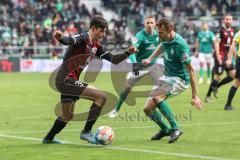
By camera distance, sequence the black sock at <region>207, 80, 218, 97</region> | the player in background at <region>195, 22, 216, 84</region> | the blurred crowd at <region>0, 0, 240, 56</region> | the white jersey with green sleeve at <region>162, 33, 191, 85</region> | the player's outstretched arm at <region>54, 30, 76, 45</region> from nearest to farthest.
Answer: the player's outstretched arm at <region>54, 30, 76, 45</region> → the white jersey with green sleeve at <region>162, 33, 191, 85</region> → the black sock at <region>207, 80, 218, 97</region> → the player in background at <region>195, 22, 216, 84</region> → the blurred crowd at <region>0, 0, 240, 56</region>

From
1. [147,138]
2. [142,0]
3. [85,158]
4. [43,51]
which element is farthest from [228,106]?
[142,0]

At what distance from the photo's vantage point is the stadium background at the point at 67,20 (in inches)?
1566

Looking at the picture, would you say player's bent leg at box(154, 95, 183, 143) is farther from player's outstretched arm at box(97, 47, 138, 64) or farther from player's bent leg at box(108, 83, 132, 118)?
player's bent leg at box(108, 83, 132, 118)

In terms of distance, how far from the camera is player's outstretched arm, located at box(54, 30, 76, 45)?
10492mm

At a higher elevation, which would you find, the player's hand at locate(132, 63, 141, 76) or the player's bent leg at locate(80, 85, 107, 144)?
the player's bent leg at locate(80, 85, 107, 144)

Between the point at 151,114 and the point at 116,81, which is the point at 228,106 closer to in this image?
the point at 151,114

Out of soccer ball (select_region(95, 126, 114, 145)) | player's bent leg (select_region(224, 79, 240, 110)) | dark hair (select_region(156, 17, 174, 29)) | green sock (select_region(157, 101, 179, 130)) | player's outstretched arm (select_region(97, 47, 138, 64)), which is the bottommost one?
player's bent leg (select_region(224, 79, 240, 110))

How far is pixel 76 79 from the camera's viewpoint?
11.7 metres

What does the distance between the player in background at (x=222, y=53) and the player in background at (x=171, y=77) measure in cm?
826

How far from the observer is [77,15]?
147 feet

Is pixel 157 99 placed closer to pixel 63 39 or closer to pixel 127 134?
pixel 127 134

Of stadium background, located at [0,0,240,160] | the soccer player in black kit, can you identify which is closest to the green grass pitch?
stadium background, located at [0,0,240,160]

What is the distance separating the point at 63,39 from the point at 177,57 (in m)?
2.24

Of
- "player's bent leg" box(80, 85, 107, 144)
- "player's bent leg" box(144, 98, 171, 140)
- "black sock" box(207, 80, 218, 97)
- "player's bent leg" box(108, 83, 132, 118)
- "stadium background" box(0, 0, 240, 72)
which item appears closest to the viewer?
"player's bent leg" box(80, 85, 107, 144)
